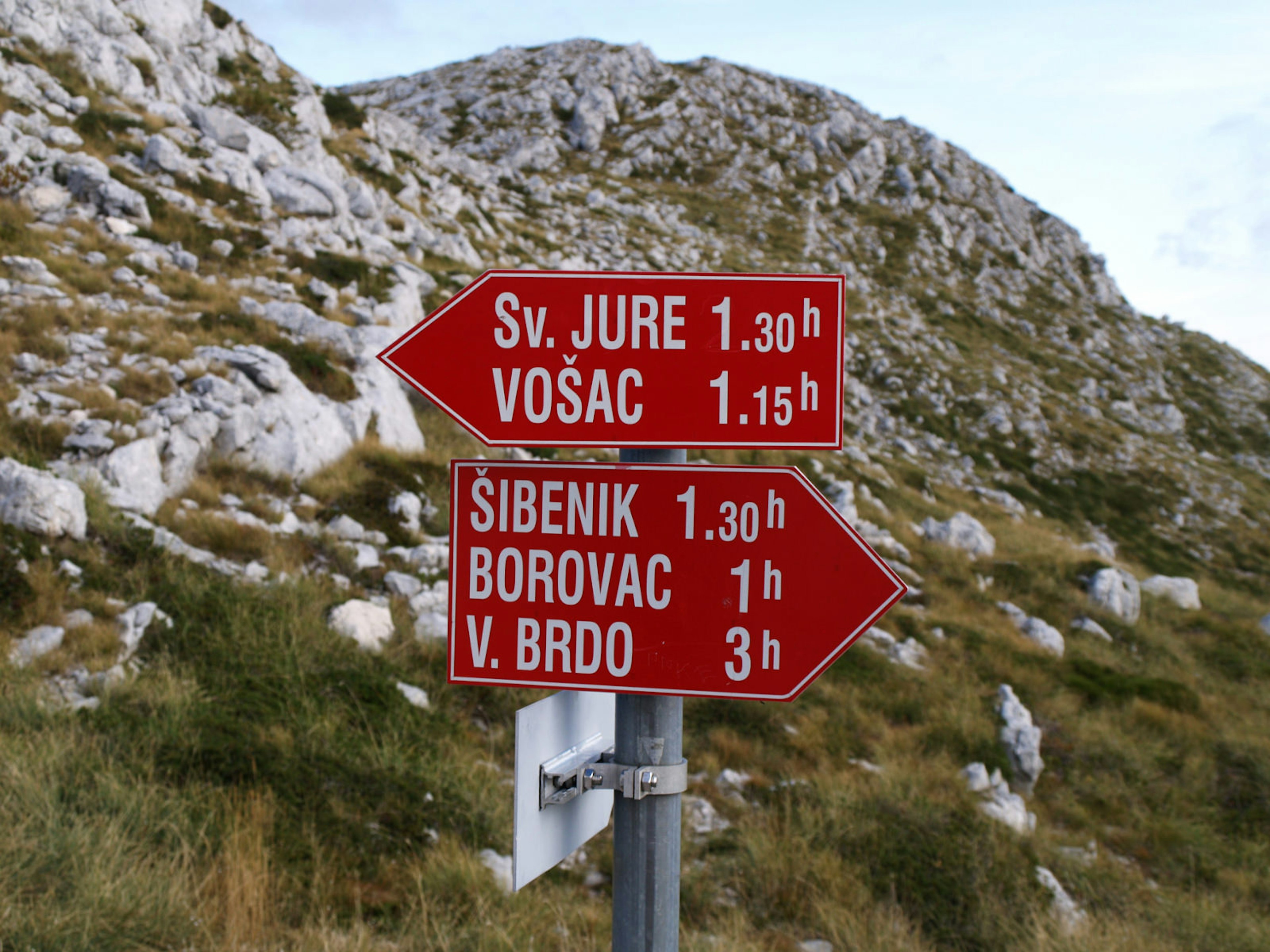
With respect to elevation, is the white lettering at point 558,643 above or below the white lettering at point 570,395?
below

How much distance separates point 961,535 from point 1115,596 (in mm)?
2403

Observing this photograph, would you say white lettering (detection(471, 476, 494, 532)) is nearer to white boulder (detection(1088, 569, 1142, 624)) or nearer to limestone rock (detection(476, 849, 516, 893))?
limestone rock (detection(476, 849, 516, 893))

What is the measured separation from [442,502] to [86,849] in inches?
203

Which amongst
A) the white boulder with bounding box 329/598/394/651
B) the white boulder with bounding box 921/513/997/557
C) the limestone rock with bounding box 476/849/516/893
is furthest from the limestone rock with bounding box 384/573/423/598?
the white boulder with bounding box 921/513/997/557

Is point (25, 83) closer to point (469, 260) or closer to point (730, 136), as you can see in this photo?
point (469, 260)

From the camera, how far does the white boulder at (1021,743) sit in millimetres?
6641

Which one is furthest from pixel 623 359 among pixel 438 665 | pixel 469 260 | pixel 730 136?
pixel 730 136

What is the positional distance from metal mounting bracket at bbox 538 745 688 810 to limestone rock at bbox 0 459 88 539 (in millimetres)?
5051

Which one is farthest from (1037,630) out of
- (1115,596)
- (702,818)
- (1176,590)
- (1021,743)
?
(702,818)

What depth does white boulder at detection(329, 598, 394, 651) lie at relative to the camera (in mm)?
5422

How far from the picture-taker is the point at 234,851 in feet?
11.0

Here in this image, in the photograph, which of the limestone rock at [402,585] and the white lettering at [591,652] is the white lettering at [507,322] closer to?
the white lettering at [591,652]

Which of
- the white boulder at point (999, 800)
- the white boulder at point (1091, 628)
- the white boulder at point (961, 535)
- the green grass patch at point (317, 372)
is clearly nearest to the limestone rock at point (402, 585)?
the green grass patch at point (317, 372)

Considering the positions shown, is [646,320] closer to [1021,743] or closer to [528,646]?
[528,646]
